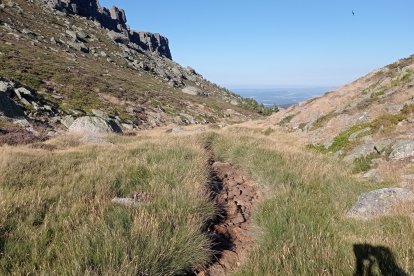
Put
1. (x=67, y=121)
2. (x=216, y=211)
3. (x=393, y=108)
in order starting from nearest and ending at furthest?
(x=216, y=211) → (x=393, y=108) → (x=67, y=121)

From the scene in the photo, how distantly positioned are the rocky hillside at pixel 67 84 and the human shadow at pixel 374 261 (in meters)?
23.5

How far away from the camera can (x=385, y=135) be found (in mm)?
13133

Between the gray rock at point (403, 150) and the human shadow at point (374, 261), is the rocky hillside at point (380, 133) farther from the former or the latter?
the human shadow at point (374, 261)

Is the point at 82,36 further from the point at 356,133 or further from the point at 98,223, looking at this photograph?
the point at 98,223

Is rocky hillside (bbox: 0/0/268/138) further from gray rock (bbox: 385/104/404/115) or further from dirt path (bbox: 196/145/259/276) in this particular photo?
gray rock (bbox: 385/104/404/115)

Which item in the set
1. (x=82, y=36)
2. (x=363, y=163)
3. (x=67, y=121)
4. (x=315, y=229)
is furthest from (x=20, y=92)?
(x=82, y=36)

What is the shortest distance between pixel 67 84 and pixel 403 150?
52633 millimetres

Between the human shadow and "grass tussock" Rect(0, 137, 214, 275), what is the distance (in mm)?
2033

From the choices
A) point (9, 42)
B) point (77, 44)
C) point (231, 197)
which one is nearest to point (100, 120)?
point (231, 197)

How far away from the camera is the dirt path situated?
16.6 feet

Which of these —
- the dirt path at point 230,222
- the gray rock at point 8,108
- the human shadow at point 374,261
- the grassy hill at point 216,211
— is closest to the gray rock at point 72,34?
the gray rock at point 8,108

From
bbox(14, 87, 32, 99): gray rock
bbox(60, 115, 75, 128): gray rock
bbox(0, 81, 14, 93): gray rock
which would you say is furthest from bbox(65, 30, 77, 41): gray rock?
bbox(60, 115, 75, 128): gray rock

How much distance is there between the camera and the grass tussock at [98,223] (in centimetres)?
410

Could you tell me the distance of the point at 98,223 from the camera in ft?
16.5
